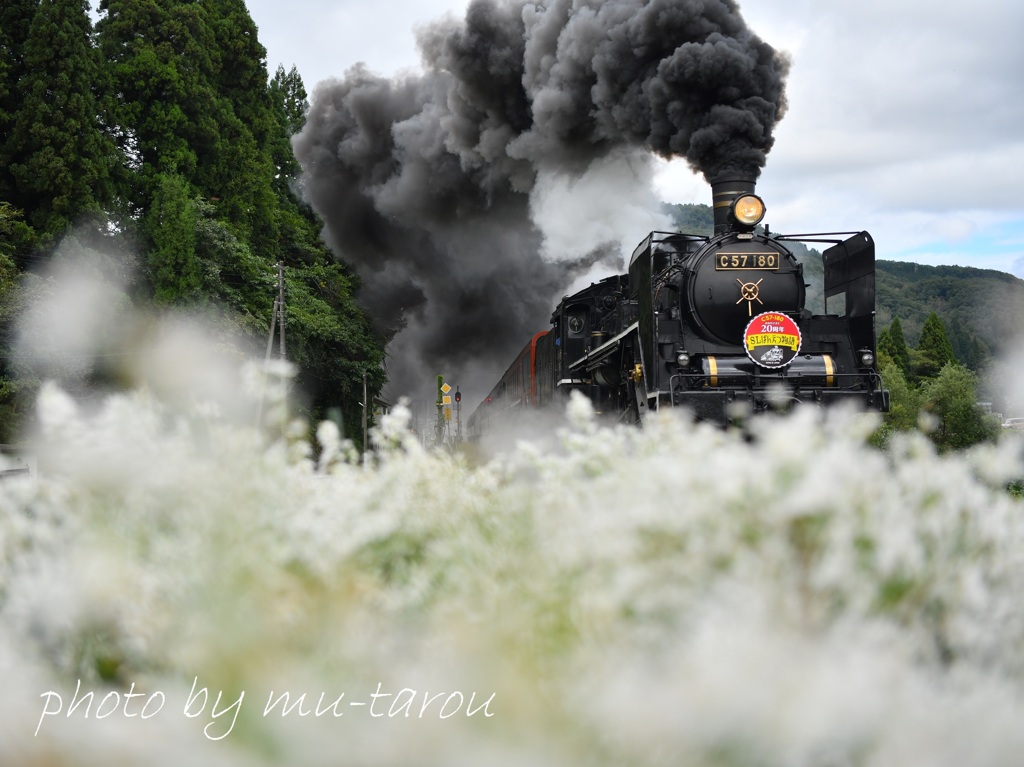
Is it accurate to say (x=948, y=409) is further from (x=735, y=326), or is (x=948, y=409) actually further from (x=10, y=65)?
(x=10, y=65)

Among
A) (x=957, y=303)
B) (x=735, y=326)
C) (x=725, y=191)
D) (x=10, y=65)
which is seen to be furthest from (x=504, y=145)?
(x=957, y=303)

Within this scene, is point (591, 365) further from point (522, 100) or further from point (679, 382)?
point (522, 100)

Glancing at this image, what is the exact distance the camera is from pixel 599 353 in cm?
1051

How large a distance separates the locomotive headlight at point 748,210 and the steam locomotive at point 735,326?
0.01 meters

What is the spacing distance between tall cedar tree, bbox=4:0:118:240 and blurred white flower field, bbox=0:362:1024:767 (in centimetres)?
1728

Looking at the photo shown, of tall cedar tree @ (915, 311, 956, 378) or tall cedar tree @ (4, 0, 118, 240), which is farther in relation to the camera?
tall cedar tree @ (915, 311, 956, 378)

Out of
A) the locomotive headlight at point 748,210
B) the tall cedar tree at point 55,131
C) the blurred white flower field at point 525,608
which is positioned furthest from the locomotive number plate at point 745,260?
the tall cedar tree at point 55,131

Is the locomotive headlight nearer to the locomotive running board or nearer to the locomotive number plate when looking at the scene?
the locomotive number plate

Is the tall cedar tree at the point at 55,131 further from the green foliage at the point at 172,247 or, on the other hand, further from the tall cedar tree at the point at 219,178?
the tall cedar tree at the point at 219,178

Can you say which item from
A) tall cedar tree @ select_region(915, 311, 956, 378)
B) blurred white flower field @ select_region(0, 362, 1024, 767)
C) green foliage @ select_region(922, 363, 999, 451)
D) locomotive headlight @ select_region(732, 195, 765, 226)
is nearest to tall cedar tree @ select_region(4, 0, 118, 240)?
locomotive headlight @ select_region(732, 195, 765, 226)

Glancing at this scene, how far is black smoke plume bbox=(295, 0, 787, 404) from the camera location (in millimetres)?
13023

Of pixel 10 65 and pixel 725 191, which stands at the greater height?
pixel 10 65

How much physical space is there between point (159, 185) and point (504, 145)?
8179 mm

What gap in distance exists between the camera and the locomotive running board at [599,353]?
9.46 meters
